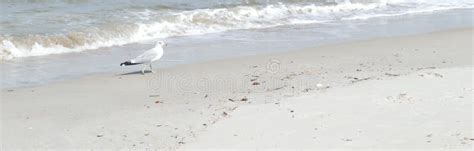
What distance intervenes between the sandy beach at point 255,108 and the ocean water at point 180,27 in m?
1.08

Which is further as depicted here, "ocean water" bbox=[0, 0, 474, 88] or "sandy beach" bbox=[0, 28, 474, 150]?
"ocean water" bbox=[0, 0, 474, 88]

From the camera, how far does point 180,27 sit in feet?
42.9

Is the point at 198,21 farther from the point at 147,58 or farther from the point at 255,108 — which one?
the point at 255,108

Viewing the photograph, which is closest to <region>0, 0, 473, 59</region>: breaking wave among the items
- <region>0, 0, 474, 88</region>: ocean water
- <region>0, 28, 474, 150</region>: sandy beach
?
<region>0, 0, 474, 88</region>: ocean water

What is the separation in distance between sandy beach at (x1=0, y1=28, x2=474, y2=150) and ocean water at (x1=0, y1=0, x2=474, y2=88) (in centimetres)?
108

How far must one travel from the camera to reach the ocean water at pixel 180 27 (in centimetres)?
977

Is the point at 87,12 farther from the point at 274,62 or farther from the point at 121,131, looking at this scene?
the point at 121,131

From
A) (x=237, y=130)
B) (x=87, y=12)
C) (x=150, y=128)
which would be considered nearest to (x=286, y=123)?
(x=237, y=130)

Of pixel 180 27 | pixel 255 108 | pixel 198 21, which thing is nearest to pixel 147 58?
pixel 255 108

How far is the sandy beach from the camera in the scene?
492 cm

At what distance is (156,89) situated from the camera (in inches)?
296

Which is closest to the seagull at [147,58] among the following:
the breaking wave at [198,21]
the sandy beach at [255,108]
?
the sandy beach at [255,108]

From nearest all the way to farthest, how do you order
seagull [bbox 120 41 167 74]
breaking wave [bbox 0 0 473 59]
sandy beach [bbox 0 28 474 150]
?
1. sandy beach [bbox 0 28 474 150]
2. seagull [bbox 120 41 167 74]
3. breaking wave [bbox 0 0 473 59]

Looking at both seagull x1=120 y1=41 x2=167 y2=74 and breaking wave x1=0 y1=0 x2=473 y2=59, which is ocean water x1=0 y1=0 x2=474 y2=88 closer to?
breaking wave x1=0 y1=0 x2=473 y2=59
